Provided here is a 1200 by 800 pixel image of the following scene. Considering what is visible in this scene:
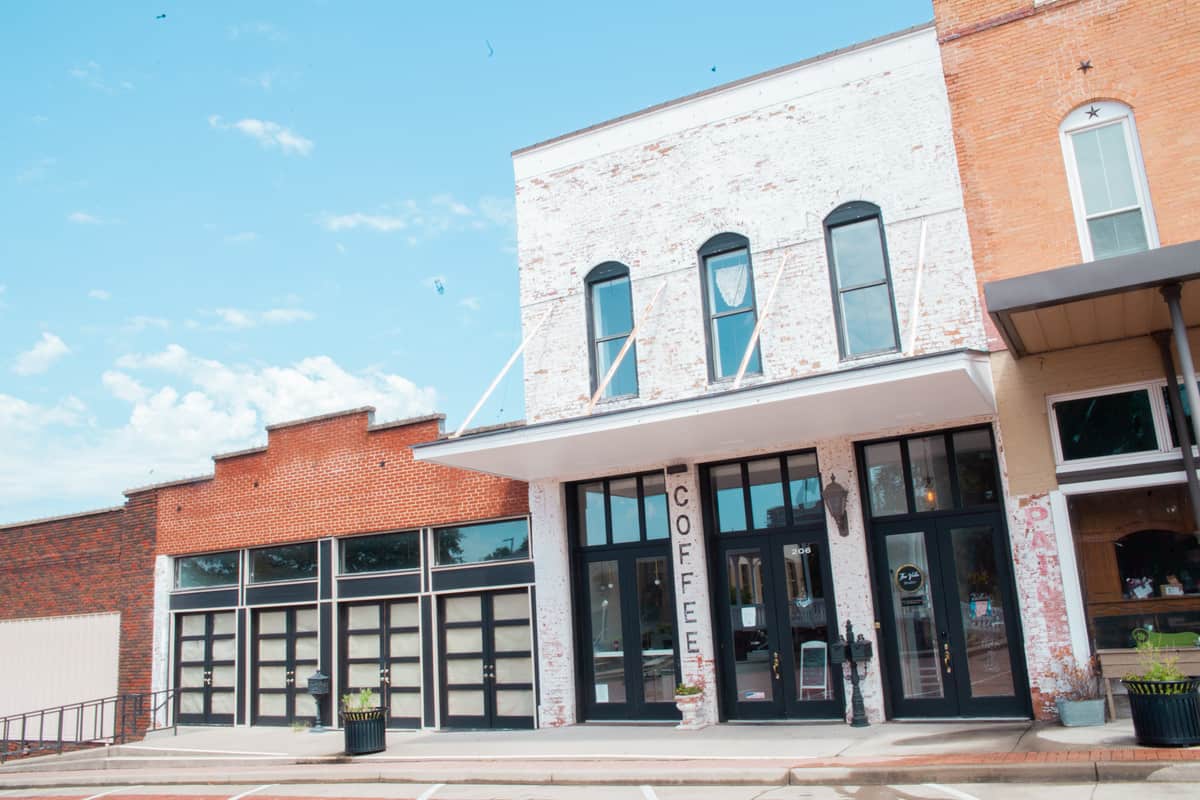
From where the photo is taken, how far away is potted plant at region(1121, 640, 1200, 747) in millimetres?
8492

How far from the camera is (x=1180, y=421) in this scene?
10.3m

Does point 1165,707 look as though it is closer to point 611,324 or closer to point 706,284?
point 706,284

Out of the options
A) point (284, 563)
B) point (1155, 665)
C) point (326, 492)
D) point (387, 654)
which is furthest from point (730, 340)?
point (284, 563)

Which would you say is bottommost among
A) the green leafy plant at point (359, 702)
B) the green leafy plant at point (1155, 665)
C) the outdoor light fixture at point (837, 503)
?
the green leafy plant at point (359, 702)

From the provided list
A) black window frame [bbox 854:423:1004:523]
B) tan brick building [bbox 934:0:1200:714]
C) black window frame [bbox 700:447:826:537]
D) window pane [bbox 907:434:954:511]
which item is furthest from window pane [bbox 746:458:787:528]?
tan brick building [bbox 934:0:1200:714]

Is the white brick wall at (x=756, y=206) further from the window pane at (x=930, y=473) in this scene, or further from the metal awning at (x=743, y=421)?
the window pane at (x=930, y=473)

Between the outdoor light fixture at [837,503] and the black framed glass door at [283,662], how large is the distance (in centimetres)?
925

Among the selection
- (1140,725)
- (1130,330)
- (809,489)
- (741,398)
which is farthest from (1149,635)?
(741,398)

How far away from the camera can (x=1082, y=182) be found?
37.9ft

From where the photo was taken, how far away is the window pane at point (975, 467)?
466 inches

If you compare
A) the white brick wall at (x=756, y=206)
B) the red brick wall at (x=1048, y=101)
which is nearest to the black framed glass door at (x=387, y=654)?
the white brick wall at (x=756, y=206)

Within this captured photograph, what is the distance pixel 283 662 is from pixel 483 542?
4.70 m

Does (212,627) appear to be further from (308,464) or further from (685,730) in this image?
(685,730)

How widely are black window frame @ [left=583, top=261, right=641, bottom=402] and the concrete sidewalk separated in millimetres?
4801
